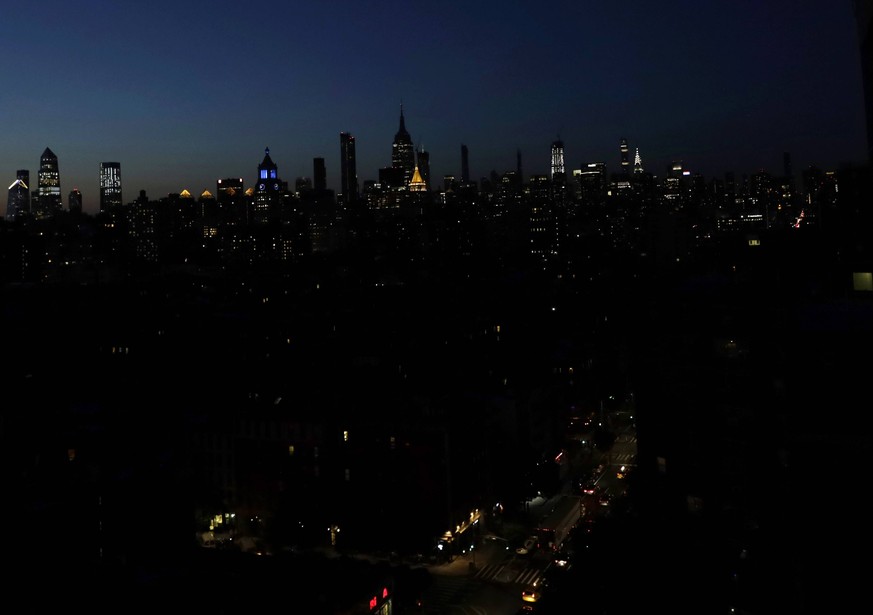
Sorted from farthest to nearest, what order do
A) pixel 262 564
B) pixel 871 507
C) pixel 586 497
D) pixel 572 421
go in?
pixel 572 421 < pixel 586 497 < pixel 262 564 < pixel 871 507

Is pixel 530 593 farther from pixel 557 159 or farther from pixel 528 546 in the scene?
pixel 557 159

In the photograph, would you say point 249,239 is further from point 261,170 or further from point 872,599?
point 872,599

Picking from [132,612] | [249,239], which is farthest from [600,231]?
[132,612]

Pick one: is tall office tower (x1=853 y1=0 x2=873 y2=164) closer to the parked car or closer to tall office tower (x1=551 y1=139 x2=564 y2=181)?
the parked car

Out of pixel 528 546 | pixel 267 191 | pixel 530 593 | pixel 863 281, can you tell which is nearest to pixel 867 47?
pixel 863 281

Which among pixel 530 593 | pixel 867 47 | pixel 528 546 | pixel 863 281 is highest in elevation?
pixel 867 47

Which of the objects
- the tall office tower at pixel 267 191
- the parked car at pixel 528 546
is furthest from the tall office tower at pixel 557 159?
the parked car at pixel 528 546

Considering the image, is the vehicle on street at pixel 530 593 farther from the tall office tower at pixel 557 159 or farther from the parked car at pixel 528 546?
the tall office tower at pixel 557 159

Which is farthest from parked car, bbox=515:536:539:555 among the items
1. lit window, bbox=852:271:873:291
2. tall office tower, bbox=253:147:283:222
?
tall office tower, bbox=253:147:283:222
